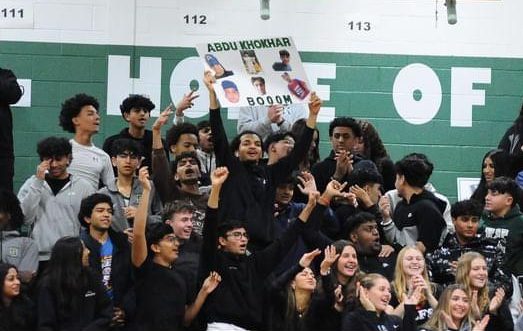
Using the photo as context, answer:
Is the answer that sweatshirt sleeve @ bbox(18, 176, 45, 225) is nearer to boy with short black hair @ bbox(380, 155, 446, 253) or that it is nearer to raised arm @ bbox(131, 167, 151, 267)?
raised arm @ bbox(131, 167, 151, 267)

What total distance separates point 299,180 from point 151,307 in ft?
6.23

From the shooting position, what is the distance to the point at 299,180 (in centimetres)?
1144

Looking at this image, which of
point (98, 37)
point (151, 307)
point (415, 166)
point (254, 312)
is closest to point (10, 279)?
point (151, 307)

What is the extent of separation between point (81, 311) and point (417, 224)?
2.89 metres

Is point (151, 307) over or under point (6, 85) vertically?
under

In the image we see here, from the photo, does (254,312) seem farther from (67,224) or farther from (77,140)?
(77,140)

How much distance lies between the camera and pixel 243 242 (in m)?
10.3

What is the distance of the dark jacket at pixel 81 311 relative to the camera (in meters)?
9.83

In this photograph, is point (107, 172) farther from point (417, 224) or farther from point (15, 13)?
point (15, 13)

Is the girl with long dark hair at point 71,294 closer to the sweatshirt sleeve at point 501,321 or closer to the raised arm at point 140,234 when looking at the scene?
the raised arm at point 140,234

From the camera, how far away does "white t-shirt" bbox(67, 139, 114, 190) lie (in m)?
Result: 11.5

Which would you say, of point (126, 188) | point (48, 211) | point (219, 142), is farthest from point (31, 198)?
point (219, 142)

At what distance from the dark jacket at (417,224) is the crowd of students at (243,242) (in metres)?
0.01

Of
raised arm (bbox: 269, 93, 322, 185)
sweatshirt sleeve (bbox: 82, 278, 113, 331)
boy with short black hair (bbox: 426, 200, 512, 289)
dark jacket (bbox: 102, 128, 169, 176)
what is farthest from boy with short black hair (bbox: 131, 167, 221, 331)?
boy with short black hair (bbox: 426, 200, 512, 289)
